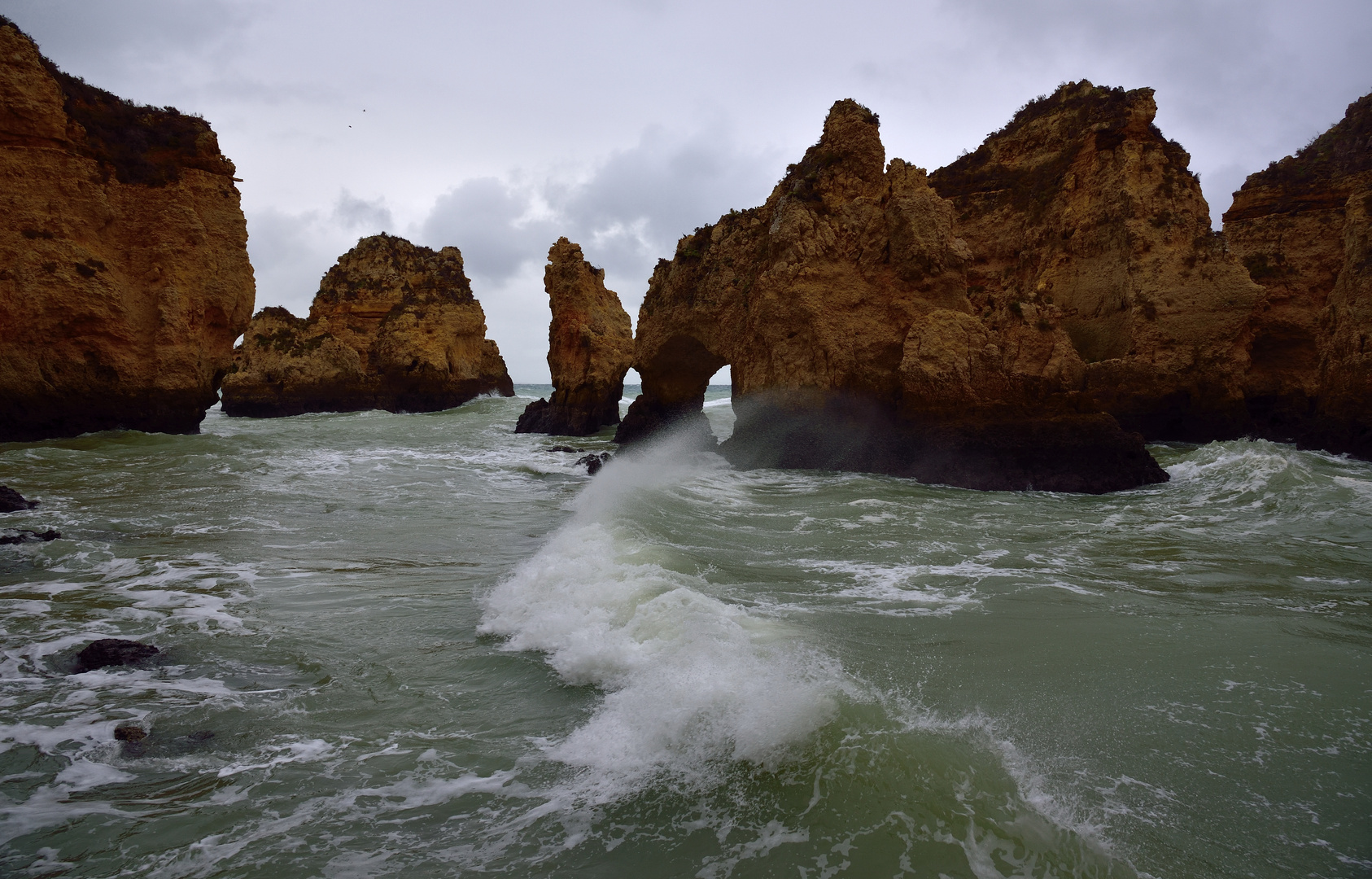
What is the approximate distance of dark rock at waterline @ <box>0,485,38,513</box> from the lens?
8.36m

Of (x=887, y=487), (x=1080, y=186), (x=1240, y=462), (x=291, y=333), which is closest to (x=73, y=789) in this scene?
(x=887, y=487)

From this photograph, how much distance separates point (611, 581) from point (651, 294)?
16.1m

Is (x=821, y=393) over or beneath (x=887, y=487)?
over

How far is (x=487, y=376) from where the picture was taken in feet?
141

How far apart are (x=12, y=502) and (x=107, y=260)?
10607mm

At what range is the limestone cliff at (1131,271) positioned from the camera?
1900 cm

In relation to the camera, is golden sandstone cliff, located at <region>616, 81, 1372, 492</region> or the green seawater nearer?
the green seawater

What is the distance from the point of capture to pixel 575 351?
27.5m

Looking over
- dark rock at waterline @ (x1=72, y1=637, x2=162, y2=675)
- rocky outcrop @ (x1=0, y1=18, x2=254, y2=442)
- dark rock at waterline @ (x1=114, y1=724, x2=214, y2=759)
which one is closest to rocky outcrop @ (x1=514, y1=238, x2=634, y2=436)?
rocky outcrop @ (x1=0, y1=18, x2=254, y2=442)

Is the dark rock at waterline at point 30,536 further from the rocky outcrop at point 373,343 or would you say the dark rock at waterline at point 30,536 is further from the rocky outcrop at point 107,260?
the rocky outcrop at point 373,343

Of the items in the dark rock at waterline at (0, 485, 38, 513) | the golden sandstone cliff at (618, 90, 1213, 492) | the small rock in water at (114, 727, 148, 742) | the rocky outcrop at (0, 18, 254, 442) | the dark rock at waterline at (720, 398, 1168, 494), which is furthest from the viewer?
the rocky outcrop at (0, 18, 254, 442)

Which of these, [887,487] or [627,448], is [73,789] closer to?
[887,487]

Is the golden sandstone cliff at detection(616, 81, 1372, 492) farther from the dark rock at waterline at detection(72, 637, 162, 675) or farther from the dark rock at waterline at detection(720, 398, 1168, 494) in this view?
the dark rock at waterline at detection(72, 637, 162, 675)

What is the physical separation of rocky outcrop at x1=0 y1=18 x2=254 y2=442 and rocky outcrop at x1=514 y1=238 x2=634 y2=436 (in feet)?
36.5
